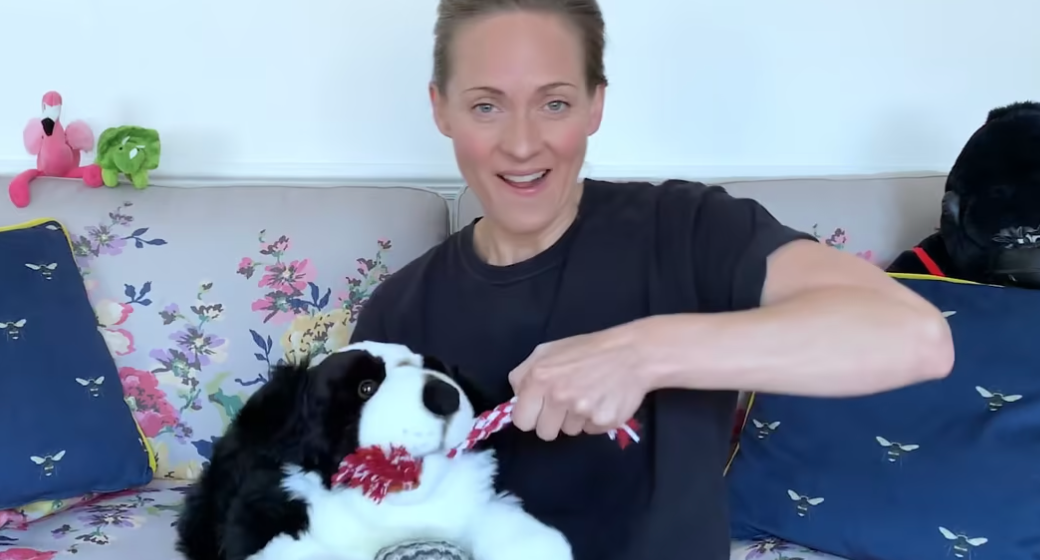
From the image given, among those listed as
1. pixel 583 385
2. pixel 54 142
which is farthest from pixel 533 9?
pixel 54 142

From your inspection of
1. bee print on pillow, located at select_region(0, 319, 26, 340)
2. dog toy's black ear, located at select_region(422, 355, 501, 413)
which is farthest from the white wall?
dog toy's black ear, located at select_region(422, 355, 501, 413)

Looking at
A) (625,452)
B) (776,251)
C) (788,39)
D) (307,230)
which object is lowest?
(625,452)

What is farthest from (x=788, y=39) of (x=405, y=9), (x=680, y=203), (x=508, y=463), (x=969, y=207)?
(x=508, y=463)

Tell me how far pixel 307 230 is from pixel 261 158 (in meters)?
0.33

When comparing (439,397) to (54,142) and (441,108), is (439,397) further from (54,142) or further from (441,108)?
(54,142)

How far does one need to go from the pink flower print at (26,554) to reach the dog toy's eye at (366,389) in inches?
28.1

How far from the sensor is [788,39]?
168cm

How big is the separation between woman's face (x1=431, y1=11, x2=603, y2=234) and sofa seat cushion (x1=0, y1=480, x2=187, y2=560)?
62 centimetres

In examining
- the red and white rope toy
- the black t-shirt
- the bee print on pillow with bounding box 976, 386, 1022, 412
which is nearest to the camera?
the red and white rope toy

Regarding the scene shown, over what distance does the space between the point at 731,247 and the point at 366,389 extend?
0.40 metres

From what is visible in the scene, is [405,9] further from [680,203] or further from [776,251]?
[776,251]

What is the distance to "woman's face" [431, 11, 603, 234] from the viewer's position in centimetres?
94

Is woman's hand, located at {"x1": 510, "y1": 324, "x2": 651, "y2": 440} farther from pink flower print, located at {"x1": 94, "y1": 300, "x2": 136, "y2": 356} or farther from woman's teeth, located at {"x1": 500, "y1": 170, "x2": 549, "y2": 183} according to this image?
pink flower print, located at {"x1": 94, "y1": 300, "x2": 136, "y2": 356}

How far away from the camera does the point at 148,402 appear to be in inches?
54.5
